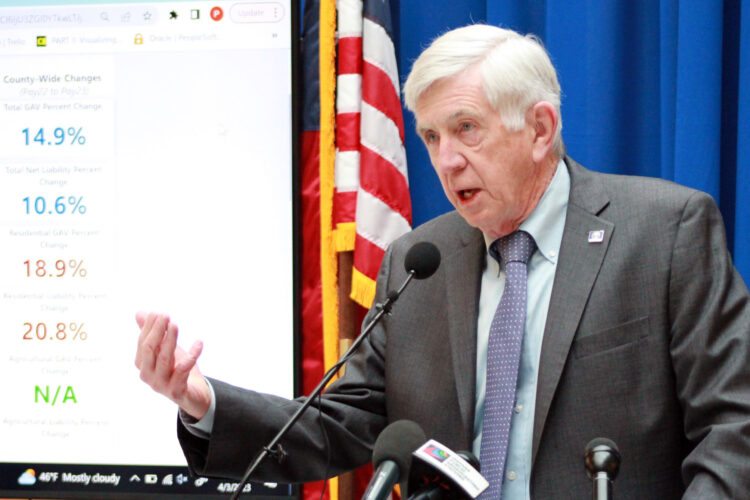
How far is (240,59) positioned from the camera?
10.0 ft

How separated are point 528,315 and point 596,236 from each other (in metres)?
0.24

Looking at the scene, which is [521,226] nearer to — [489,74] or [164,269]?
[489,74]

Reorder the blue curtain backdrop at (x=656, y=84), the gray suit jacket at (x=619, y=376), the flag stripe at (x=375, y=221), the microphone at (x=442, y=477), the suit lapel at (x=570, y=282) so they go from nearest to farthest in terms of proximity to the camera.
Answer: the microphone at (x=442, y=477) → the gray suit jacket at (x=619, y=376) → the suit lapel at (x=570, y=282) → the blue curtain backdrop at (x=656, y=84) → the flag stripe at (x=375, y=221)

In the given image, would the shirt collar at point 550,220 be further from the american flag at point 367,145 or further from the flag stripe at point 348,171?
the flag stripe at point 348,171

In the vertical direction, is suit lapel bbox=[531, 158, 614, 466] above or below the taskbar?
above

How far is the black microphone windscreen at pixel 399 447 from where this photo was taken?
1.28 metres

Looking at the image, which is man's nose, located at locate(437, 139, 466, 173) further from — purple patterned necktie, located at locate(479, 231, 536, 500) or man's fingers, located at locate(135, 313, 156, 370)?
man's fingers, located at locate(135, 313, 156, 370)

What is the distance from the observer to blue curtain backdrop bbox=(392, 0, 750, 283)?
8.56 ft

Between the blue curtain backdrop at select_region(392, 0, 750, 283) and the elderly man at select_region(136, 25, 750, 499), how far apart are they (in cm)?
65

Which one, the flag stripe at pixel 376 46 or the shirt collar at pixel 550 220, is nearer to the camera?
the shirt collar at pixel 550 220

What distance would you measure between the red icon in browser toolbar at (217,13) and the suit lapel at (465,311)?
1.31 m

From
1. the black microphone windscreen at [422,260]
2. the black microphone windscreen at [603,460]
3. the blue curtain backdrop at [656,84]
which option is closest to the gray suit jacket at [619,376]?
the black microphone windscreen at [422,260]

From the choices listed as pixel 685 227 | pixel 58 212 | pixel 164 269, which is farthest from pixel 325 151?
pixel 685 227

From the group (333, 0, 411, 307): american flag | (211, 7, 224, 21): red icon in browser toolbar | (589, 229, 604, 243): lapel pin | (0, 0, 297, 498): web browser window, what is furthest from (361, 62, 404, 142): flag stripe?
(589, 229, 604, 243): lapel pin
